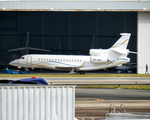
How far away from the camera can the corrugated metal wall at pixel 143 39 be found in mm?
45188

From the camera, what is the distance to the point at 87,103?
16953 millimetres

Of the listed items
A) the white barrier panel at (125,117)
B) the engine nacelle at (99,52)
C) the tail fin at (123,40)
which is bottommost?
the white barrier panel at (125,117)

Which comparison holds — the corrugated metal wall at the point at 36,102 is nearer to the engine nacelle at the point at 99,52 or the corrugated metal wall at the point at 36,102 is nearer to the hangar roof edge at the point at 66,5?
the hangar roof edge at the point at 66,5

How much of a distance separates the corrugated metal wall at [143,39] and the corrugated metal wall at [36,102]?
36.8m

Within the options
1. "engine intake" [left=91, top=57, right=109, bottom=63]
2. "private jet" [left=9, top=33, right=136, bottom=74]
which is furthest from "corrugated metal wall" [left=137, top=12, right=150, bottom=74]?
"engine intake" [left=91, top=57, right=109, bottom=63]

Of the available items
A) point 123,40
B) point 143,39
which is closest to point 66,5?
point 123,40

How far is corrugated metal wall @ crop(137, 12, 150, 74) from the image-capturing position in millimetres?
45188

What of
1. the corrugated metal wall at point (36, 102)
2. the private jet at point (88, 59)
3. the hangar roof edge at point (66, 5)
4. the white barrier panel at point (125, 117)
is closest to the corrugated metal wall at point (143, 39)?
the hangar roof edge at point (66, 5)

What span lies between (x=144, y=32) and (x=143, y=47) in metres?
2.58

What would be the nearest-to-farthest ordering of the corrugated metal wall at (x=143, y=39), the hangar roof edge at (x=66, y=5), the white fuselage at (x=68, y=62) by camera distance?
the hangar roof edge at (x=66, y=5), the white fuselage at (x=68, y=62), the corrugated metal wall at (x=143, y=39)

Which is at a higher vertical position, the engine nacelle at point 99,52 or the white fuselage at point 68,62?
the engine nacelle at point 99,52

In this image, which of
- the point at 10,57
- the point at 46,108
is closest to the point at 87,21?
the point at 10,57

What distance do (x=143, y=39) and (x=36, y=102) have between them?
38213mm

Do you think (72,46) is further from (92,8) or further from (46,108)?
(46,108)
